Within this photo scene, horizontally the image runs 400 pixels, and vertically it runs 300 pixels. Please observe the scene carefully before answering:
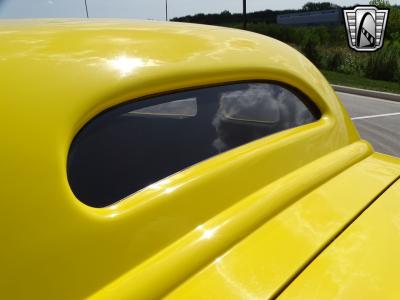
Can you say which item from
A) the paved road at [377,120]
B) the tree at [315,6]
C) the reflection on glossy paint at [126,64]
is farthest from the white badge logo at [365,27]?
the tree at [315,6]

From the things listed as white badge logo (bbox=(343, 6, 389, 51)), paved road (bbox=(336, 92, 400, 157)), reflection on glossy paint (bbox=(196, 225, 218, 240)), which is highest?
reflection on glossy paint (bbox=(196, 225, 218, 240))

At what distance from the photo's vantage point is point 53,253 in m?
0.78

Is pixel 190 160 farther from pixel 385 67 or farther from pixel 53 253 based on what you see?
pixel 385 67

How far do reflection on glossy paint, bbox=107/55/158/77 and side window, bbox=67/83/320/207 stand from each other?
0.31ft

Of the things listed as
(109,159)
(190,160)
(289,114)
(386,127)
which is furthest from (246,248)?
(386,127)

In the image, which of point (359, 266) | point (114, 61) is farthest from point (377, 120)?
point (114, 61)

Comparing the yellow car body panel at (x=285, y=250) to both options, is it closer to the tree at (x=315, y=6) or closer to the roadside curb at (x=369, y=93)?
the roadside curb at (x=369, y=93)

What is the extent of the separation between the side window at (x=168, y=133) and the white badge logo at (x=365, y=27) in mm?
23593

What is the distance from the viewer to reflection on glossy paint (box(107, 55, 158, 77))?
1.01m

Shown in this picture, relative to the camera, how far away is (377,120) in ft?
35.0

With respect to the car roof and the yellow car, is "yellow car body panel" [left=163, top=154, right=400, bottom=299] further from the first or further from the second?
the car roof

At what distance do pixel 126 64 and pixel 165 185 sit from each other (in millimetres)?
344

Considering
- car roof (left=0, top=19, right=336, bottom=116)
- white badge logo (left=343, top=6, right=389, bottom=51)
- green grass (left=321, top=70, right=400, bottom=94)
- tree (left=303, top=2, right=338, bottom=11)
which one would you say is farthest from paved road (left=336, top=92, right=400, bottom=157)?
tree (left=303, top=2, right=338, bottom=11)

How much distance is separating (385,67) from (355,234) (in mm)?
22713
